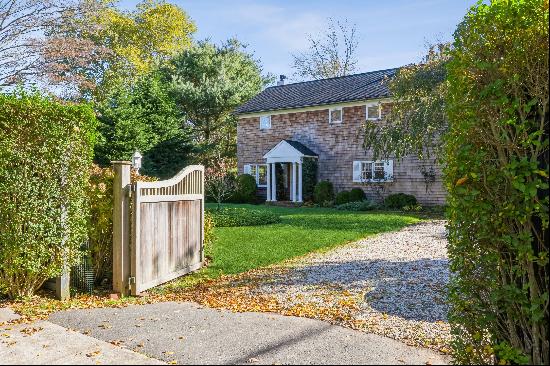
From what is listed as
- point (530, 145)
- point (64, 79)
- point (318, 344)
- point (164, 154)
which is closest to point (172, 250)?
point (318, 344)

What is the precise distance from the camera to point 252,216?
16.2 metres

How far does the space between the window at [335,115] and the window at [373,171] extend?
2554mm

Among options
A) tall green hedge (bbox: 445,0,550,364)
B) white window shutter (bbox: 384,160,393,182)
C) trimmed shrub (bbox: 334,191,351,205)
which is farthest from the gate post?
white window shutter (bbox: 384,160,393,182)

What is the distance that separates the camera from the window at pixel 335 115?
83.7 ft

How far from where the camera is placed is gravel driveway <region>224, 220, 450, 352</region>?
5285 millimetres

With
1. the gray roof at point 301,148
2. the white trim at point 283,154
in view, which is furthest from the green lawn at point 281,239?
the gray roof at point 301,148

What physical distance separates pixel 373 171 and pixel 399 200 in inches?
90.4

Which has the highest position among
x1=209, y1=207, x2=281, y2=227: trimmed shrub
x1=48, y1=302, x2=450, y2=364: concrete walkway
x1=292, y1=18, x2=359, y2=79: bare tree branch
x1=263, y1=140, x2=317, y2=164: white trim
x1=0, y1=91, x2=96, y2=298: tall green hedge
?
x1=292, y1=18, x2=359, y2=79: bare tree branch

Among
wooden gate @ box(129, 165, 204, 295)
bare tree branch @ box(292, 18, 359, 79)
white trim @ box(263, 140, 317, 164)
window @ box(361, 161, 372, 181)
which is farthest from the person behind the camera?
bare tree branch @ box(292, 18, 359, 79)

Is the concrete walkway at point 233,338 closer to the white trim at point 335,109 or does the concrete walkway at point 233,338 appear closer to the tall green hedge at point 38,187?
the tall green hedge at point 38,187

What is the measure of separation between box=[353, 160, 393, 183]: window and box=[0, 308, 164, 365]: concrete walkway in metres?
20.1

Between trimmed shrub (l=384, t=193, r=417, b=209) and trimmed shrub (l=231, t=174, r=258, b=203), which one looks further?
trimmed shrub (l=231, t=174, r=258, b=203)

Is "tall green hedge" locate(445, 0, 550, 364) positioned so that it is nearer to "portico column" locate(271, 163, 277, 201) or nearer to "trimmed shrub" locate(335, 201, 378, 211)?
"trimmed shrub" locate(335, 201, 378, 211)

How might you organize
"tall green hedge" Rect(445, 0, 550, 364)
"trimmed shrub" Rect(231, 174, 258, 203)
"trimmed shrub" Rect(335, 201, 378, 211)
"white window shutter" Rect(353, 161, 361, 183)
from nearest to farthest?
"tall green hedge" Rect(445, 0, 550, 364)
"trimmed shrub" Rect(335, 201, 378, 211)
"white window shutter" Rect(353, 161, 361, 183)
"trimmed shrub" Rect(231, 174, 258, 203)
